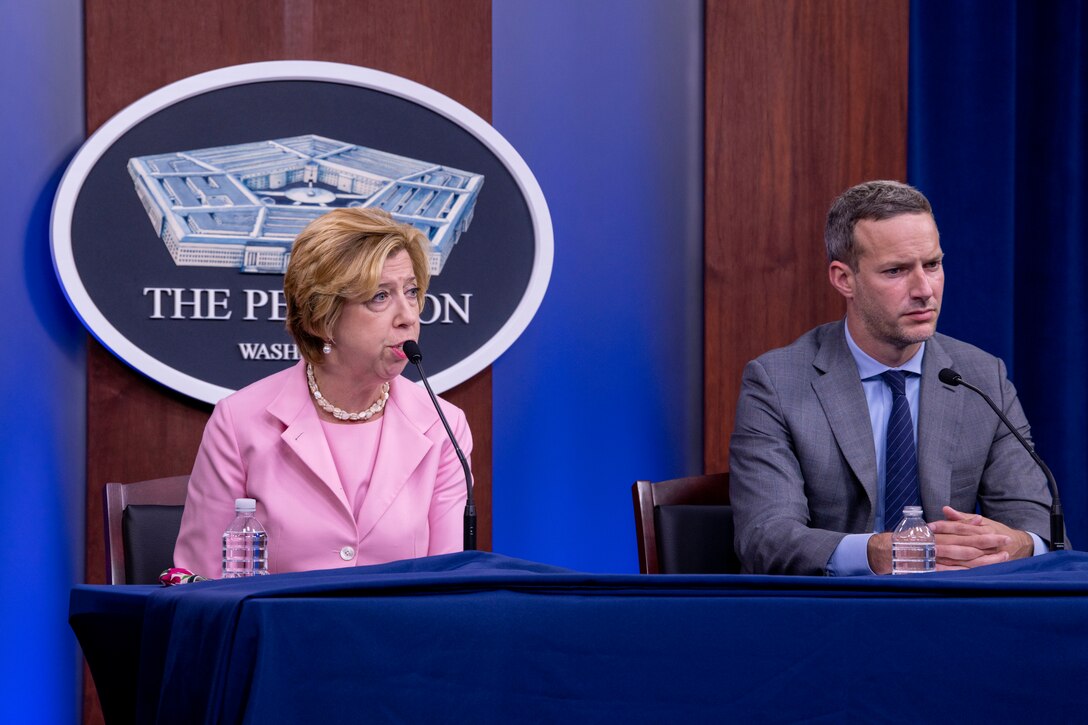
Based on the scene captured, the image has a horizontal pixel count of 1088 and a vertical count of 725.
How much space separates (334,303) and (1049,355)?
2.22m

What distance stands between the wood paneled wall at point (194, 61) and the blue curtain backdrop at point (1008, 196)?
1.39 m

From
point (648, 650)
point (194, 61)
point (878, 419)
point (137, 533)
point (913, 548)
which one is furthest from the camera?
point (194, 61)

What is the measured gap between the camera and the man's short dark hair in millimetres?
2520

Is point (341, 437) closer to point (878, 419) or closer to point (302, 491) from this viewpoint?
point (302, 491)

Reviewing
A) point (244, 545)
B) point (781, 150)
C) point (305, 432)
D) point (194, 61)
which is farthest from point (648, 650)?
point (781, 150)

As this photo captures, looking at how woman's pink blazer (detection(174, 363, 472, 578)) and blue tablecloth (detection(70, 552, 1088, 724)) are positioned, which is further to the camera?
woman's pink blazer (detection(174, 363, 472, 578))

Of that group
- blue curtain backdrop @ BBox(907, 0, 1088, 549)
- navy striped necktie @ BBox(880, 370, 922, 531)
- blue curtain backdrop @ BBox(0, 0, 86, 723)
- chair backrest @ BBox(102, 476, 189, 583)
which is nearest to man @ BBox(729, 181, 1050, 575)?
navy striped necktie @ BBox(880, 370, 922, 531)

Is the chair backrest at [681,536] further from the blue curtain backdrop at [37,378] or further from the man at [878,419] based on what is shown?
the blue curtain backdrop at [37,378]

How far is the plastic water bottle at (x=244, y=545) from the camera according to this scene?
2.05m

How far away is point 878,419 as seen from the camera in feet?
8.23

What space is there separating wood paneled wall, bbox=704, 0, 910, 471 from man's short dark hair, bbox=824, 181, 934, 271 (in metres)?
0.73

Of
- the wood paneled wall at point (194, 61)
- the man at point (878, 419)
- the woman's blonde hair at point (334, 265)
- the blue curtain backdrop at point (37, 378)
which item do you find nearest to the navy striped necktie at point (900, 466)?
the man at point (878, 419)

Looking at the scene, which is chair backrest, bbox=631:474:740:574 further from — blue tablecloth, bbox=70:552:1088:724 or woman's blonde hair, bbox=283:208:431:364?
blue tablecloth, bbox=70:552:1088:724

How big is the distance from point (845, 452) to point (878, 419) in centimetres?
14
